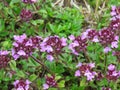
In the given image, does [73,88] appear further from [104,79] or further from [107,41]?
[107,41]

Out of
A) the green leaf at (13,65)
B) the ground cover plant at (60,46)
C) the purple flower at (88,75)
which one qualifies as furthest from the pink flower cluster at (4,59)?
the purple flower at (88,75)

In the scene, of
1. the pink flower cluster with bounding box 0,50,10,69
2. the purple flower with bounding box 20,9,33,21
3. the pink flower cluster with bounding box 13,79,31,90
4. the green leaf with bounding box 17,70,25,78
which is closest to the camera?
the pink flower cluster with bounding box 13,79,31,90

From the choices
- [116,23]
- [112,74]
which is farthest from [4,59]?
[116,23]

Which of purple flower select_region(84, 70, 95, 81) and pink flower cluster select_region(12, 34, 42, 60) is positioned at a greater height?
pink flower cluster select_region(12, 34, 42, 60)

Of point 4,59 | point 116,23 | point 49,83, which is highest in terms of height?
point 116,23

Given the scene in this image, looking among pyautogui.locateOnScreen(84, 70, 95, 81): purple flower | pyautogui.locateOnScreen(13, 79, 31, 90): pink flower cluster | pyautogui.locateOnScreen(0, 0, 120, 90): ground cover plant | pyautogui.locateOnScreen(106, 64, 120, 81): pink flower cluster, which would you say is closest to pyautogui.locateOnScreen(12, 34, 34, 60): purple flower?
pyautogui.locateOnScreen(0, 0, 120, 90): ground cover plant

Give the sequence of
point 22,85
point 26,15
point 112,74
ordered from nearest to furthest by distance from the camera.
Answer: point 22,85 → point 112,74 → point 26,15

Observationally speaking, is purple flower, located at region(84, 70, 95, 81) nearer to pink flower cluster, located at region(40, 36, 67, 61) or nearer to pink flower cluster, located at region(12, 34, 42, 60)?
pink flower cluster, located at region(40, 36, 67, 61)

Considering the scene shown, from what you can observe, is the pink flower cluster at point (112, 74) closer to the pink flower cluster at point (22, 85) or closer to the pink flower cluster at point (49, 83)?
the pink flower cluster at point (49, 83)

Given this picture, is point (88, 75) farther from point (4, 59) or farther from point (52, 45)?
point (4, 59)
